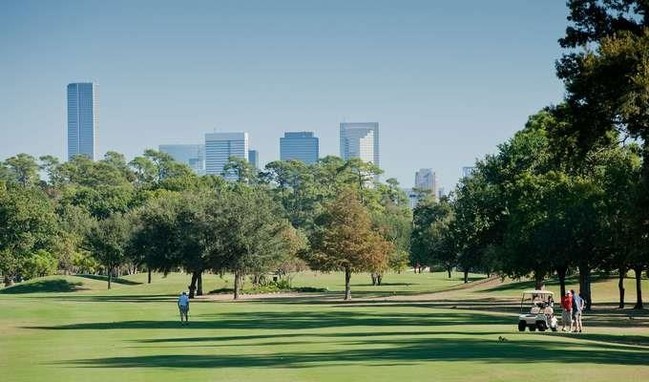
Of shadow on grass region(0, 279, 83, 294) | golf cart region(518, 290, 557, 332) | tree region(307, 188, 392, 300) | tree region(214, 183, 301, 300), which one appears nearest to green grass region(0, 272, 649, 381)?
Result: golf cart region(518, 290, 557, 332)

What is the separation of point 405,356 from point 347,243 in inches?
2430

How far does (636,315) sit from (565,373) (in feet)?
130

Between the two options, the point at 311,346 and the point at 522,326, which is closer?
the point at 311,346

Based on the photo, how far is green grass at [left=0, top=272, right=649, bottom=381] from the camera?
3033 cm

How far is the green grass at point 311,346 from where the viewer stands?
3033 centimetres

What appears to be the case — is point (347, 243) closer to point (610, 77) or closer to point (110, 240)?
point (110, 240)

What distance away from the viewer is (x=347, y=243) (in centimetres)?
9662

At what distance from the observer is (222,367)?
107 ft

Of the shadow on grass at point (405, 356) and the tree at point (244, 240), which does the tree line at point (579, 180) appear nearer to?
the shadow on grass at point (405, 356)

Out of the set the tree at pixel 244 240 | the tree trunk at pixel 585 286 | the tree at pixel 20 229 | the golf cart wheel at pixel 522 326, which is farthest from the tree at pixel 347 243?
the tree at pixel 20 229

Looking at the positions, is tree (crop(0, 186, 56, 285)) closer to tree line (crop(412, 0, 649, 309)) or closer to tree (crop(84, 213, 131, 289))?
tree (crop(84, 213, 131, 289))

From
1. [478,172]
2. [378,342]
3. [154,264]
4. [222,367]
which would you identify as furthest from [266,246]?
[222,367]

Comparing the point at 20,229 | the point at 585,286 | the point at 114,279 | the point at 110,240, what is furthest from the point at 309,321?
the point at 114,279

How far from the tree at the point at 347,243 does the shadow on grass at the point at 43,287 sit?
3860cm
